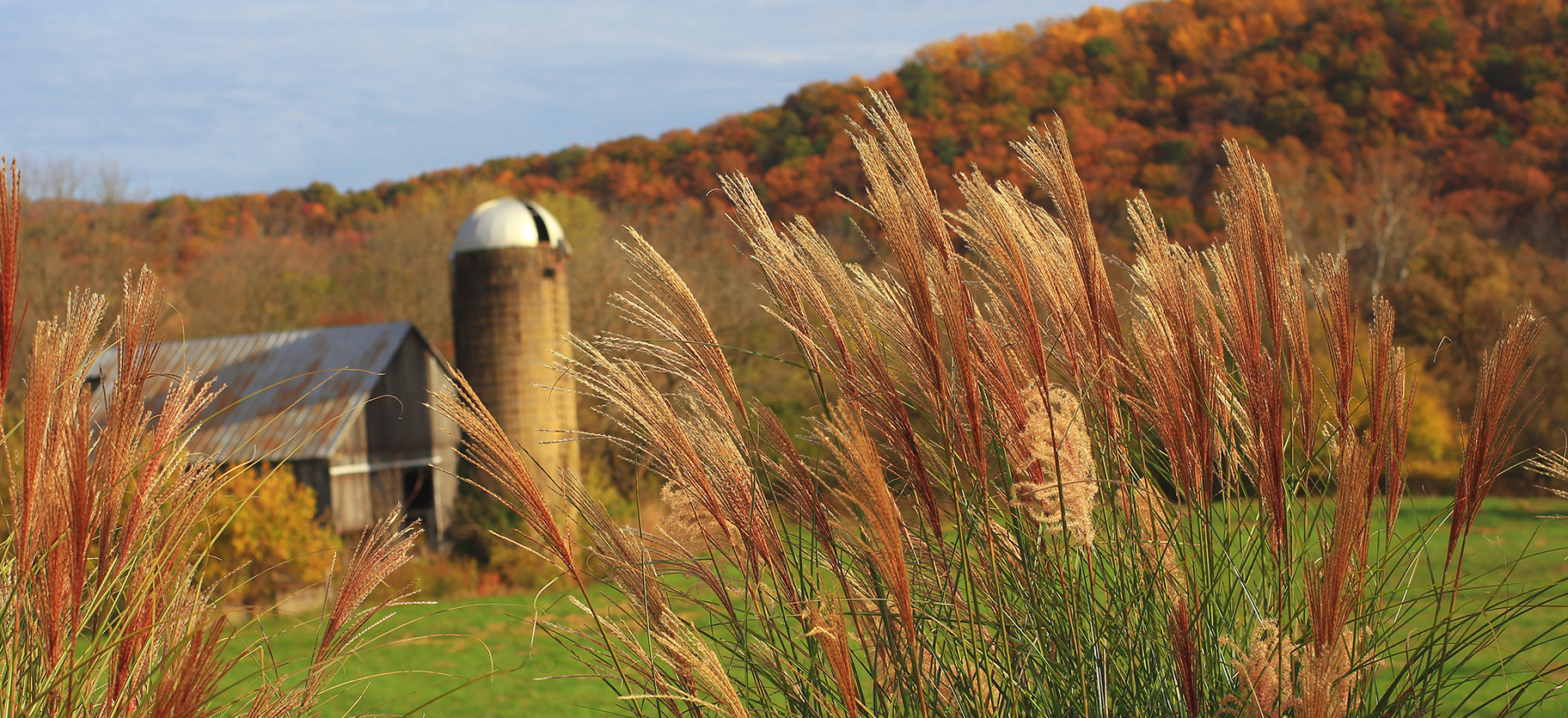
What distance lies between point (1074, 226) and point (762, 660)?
0.95 meters

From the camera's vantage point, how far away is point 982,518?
188 cm

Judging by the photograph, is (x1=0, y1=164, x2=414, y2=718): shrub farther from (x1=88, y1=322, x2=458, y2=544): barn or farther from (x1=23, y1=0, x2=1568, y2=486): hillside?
(x1=23, y1=0, x2=1568, y2=486): hillside

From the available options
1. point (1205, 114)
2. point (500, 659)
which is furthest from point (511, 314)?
point (1205, 114)

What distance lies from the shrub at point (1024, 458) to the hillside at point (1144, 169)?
23673 mm

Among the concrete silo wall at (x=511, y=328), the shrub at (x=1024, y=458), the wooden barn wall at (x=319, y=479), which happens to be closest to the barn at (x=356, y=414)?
the wooden barn wall at (x=319, y=479)

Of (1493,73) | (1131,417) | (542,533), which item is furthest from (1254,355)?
(1493,73)

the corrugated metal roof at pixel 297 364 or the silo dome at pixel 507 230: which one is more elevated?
the silo dome at pixel 507 230

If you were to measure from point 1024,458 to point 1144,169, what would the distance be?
3933cm

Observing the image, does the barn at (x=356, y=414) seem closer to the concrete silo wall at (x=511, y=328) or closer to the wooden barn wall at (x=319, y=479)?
the wooden barn wall at (x=319, y=479)

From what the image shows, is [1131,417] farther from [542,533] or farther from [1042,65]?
[1042,65]

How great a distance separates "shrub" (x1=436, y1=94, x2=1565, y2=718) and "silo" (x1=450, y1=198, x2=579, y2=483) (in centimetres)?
1559

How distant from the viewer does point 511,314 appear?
1767cm

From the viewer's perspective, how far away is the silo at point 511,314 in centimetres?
1744

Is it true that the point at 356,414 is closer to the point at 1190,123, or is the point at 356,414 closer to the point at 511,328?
the point at 511,328
